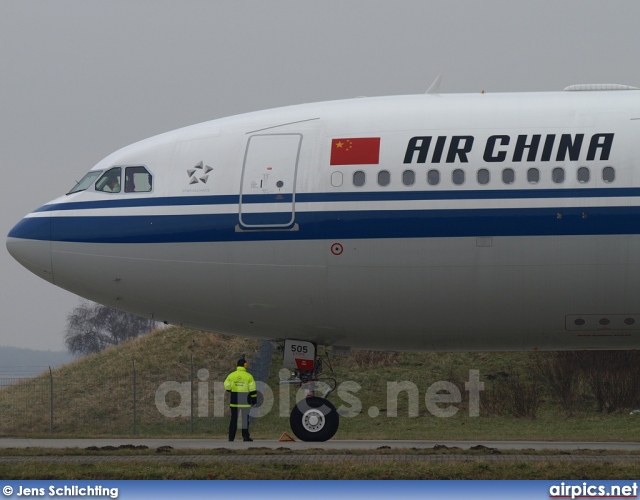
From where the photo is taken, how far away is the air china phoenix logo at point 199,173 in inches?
855

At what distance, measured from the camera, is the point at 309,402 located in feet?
73.1

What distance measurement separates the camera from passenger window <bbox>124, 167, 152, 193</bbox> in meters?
22.1

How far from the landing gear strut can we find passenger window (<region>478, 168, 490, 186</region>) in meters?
5.09

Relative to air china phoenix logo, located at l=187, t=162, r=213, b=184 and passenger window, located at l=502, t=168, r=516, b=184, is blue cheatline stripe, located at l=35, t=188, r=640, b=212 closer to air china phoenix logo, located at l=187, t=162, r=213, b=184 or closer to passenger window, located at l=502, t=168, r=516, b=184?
passenger window, located at l=502, t=168, r=516, b=184

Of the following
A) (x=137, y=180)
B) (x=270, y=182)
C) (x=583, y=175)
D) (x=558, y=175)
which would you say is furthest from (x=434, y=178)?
(x=137, y=180)

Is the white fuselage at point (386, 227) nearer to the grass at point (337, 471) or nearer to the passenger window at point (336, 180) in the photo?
the passenger window at point (336, 180)

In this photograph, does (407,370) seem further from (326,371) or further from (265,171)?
(265,171)

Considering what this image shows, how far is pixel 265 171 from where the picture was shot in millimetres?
21422

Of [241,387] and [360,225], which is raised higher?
[360,225]

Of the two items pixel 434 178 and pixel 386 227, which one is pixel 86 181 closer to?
pixel 386 227

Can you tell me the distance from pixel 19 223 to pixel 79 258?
172cm

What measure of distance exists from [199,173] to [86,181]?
2675 millimetres

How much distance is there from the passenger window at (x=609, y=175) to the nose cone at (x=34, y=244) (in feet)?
35.8

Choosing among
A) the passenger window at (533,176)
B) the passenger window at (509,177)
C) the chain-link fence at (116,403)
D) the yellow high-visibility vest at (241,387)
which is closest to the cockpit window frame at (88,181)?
the yellow high-visibility vest at (241,387)
